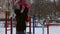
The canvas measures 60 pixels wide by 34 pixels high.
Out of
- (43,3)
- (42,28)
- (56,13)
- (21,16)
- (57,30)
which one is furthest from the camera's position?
(57,30)

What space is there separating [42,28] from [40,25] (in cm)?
8

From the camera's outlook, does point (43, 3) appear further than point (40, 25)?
No

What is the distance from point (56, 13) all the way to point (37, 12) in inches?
13.6

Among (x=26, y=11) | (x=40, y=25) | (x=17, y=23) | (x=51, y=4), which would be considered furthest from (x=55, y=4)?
(x=17, y=23)

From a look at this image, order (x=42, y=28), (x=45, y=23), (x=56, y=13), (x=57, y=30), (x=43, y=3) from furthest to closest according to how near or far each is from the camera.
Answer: (x=57, y=30)
(x=42, y=28)
(x=45, y=23)
(x=56, y=13)
(x=43, y=3)

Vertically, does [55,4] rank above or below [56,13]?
above

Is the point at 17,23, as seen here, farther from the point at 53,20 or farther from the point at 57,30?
the point at 57,30

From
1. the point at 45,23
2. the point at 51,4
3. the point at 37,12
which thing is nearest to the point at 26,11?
the point at 37,12

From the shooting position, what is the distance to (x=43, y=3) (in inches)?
71.4

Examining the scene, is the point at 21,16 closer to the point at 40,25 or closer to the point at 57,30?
the point at 40,25

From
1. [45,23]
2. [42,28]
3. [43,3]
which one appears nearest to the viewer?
[43,3]

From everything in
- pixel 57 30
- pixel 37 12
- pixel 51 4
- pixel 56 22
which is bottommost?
pixel 57 30

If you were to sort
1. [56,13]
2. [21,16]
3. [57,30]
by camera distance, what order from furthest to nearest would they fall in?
[57,30] → [56,13] → [21,16]

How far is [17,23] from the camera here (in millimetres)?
1346
